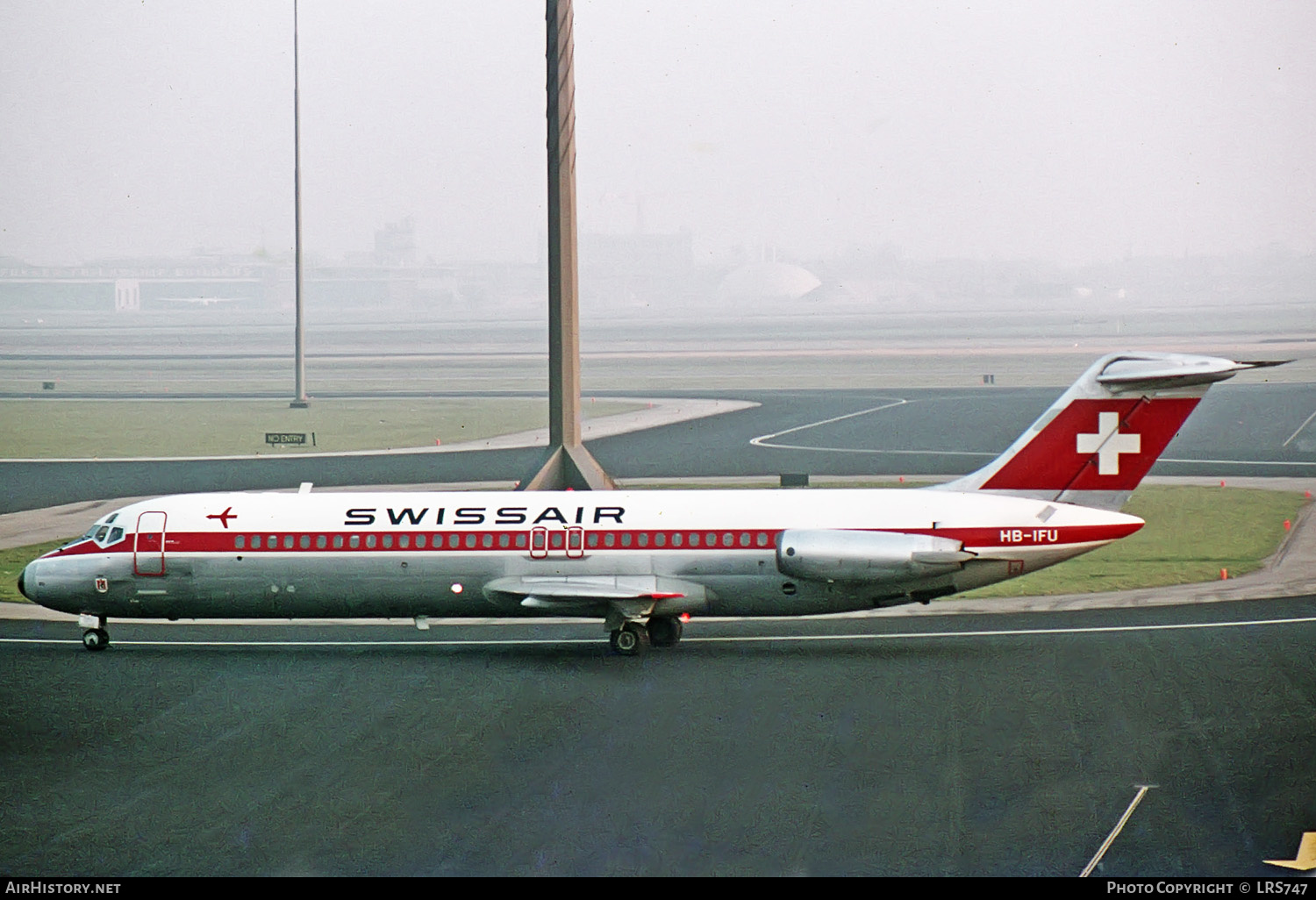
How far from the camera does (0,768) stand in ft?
78.4

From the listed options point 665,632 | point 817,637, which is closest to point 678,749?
point 665,632

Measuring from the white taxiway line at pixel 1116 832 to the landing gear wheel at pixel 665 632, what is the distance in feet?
41.3

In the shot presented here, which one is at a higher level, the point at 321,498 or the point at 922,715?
the point at 321,498

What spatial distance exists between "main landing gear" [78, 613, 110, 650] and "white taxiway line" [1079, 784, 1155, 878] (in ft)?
74.4

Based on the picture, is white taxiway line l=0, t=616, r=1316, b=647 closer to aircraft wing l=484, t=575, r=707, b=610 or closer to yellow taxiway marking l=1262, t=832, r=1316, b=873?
aircraft wing l=484, t=575, r=707, b=610

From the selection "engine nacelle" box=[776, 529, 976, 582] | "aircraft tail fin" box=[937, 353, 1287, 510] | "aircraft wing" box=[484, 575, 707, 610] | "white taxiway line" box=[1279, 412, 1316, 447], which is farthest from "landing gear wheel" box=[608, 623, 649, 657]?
"white taxiway line" box=[1279, 412, 1316, 447]

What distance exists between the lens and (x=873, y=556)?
30.5 metres

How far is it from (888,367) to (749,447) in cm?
8784

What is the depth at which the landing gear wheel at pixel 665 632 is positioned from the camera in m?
32.6

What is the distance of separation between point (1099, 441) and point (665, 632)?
998 centimetres

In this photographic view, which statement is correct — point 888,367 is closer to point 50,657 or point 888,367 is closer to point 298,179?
point 298,179

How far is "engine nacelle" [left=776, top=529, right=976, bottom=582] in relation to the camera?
30.5m

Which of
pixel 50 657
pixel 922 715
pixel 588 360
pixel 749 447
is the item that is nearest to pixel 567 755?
pixel 922 715

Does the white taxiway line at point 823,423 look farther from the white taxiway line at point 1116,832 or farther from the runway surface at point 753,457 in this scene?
the white taxiway line at point 1116,832
